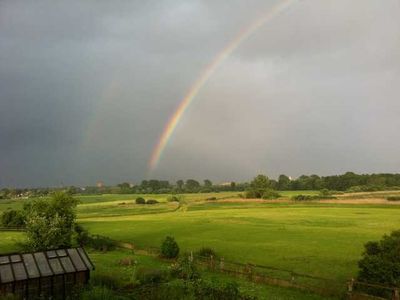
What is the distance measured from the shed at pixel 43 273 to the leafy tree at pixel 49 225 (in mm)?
18895

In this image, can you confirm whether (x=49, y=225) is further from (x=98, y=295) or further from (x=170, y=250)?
(x=98, y=295)

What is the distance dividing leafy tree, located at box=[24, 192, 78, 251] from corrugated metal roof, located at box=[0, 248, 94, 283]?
18.5m

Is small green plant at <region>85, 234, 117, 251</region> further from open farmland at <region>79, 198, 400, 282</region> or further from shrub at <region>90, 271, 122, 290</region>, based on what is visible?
shrub at <region>90, 271, 122, 290</region>

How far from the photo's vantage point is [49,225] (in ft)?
167

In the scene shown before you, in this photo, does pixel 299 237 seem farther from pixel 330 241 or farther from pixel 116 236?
pixel 116 236

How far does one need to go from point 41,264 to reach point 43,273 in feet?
3.07

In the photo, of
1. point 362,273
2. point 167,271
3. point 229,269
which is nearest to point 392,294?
point 362,273

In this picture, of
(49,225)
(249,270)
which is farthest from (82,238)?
(249,270)

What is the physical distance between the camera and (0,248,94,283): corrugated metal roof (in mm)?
27844

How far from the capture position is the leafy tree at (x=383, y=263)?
2819 cm

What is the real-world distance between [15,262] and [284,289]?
20.0 metres

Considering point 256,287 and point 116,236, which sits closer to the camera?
point 256,287

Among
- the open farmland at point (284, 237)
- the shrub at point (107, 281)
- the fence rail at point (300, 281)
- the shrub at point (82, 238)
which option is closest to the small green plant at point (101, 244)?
the shrub at point (82, 238)

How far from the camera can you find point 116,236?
69.4 m
